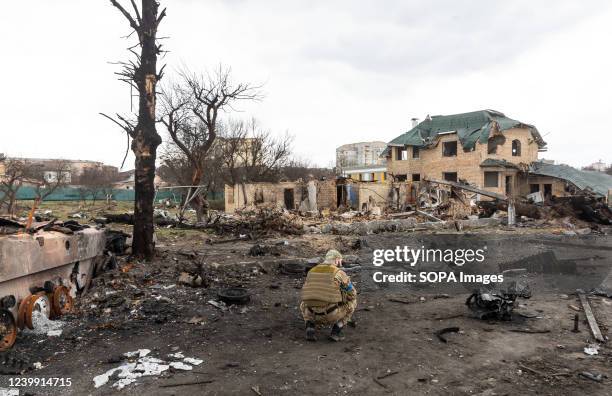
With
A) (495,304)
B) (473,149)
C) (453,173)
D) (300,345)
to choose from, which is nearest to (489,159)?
(473,149)

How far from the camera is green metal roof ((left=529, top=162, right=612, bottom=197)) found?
28.5 meters

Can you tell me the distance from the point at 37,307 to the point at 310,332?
3599mm

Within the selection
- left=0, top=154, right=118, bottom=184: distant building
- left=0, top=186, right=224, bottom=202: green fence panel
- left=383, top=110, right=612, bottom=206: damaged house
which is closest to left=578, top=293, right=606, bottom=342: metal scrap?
left=0, top=154, right=118, bottom=184: distant building

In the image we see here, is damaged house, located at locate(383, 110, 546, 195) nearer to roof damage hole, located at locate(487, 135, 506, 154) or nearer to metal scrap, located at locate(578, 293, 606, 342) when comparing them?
roof damage hole, located at locate(487, 135, 506, 154)

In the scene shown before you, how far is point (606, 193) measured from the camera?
27.2 meters

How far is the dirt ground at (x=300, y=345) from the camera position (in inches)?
165

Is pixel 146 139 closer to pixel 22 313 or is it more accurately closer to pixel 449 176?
pixel 22 313

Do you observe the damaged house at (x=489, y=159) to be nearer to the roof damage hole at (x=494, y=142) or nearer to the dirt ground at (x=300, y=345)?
the roof damage hole at (x=494, y=142)

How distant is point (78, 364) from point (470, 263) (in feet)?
33.0

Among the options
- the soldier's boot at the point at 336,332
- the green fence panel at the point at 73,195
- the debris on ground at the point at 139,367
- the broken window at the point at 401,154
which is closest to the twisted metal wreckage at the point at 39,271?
the debris on ground at the point at 139,367

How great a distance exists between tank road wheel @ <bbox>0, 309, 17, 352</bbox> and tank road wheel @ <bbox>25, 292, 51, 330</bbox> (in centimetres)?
38

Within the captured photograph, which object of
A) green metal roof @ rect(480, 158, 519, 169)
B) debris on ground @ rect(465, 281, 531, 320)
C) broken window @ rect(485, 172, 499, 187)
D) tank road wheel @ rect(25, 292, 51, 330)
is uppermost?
green metal roof @ rect(480, 158, 519, 169)

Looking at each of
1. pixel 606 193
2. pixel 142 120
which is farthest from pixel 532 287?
pixel 606 193

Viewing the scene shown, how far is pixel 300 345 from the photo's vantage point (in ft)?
17.5
